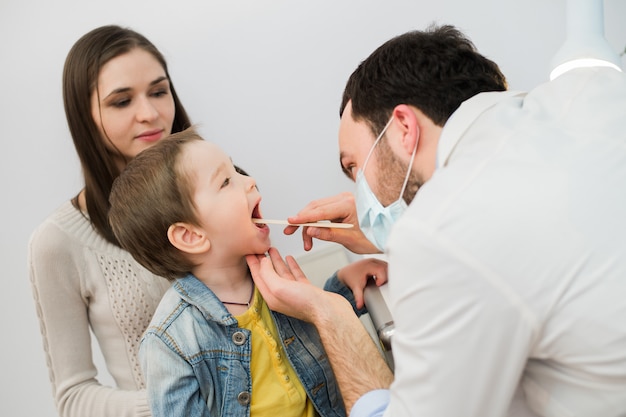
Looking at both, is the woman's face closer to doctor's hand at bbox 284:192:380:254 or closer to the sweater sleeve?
the sweater sleeve

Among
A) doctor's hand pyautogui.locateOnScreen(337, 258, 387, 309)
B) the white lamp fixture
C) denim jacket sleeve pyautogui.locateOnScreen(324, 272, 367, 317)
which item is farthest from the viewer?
denim jacket sleeve pyautogui.locateOnScreen(324, 272, 367, 317)

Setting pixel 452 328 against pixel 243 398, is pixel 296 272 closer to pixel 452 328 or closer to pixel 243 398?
pixel 243 398

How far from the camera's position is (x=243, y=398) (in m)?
1.33

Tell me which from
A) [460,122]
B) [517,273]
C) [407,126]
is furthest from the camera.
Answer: [407,126]

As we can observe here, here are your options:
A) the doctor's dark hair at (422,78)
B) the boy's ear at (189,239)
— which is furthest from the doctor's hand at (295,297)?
the doctor's dark hair at (422,78)

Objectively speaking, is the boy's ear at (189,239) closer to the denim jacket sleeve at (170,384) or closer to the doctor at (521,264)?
the denim jacket sleeve at (170,384)

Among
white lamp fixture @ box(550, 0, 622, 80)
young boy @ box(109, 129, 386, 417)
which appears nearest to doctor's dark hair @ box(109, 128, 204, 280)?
young boy @ box(109, 129, 386, 417)

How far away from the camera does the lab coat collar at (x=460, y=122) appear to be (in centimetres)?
111

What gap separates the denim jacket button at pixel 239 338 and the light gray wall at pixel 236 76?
891mm

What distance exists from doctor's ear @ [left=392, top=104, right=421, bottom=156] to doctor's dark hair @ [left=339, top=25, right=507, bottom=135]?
1.6 inches

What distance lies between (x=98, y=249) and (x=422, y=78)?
3.19ft

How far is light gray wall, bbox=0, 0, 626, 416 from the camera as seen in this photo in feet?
6.62

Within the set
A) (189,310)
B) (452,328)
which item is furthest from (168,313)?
(452,328)

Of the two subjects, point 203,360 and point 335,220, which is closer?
point 203,360
